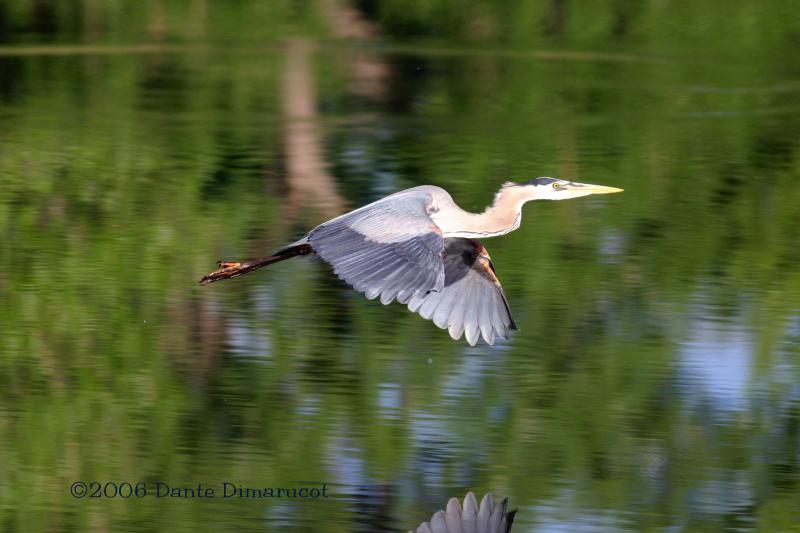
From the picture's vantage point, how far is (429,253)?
5.61 metres

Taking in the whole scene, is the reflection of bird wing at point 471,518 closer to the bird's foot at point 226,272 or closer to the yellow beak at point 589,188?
the bird's foot at point 226,272

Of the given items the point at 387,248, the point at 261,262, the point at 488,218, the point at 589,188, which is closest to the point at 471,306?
the point at 488,218

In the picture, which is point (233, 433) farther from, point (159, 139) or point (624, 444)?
point (159, 139)

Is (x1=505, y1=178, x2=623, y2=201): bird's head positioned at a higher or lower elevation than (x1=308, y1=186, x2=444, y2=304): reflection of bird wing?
lower

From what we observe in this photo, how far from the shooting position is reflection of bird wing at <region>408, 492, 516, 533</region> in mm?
5398

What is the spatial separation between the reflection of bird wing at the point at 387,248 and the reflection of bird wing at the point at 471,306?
35 centimetres

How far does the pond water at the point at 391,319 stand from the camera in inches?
227

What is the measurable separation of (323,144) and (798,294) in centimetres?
420

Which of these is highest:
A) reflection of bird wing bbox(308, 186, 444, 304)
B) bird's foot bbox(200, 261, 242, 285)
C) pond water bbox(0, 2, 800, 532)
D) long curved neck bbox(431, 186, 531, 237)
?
reflection of bird wing bbox(308, 186, 444, 304)

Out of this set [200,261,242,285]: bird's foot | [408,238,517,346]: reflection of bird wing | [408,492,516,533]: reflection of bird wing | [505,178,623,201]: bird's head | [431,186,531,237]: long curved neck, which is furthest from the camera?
[505,178,623,201]: bird's head

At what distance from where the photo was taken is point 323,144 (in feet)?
35.4

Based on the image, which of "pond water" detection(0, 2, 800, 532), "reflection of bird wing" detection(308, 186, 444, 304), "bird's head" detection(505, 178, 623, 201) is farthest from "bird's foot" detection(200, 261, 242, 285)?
"bird's head" detection(505, 178, 623, 201)

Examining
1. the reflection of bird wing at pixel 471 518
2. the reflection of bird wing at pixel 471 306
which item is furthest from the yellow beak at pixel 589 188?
the reflection of bird wing at pixel 471 518

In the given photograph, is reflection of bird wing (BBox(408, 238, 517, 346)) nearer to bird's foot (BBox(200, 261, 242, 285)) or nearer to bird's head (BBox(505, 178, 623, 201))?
bird's head (BBox(505, 178, 623, 201))
